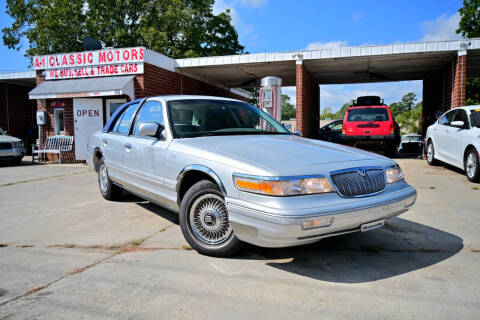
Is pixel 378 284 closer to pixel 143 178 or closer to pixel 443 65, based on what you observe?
pixel 143 178

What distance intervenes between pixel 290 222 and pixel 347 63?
1314 cm

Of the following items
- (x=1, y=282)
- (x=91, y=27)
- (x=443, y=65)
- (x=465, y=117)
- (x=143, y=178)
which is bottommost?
(x=1, y=282)

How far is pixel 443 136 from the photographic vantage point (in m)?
8.95

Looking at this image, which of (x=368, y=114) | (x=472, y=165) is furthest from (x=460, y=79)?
(x=472, y=165)

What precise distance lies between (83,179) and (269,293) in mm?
7428

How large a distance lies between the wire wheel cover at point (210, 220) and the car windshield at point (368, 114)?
10694mm

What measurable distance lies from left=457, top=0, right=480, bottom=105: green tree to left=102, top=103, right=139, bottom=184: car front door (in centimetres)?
2928

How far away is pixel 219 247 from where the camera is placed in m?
3.19

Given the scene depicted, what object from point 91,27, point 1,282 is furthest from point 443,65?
point 91,27

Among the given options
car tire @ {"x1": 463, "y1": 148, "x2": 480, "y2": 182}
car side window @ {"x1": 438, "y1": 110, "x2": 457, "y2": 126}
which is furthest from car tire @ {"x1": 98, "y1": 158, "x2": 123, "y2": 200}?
car side window @ {"x1": 438, "y1": 110, "x2": 457, "y2": 126}

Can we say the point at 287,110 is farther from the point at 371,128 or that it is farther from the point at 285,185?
the point at 285,185

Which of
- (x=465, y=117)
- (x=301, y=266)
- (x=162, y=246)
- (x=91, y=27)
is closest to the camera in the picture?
(x=301, y=266)

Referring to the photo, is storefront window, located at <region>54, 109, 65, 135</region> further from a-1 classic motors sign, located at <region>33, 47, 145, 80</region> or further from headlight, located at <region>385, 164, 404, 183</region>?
headlight, located at <region>385, 164, 404, 183</region>

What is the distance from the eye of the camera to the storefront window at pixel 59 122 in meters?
14.4
